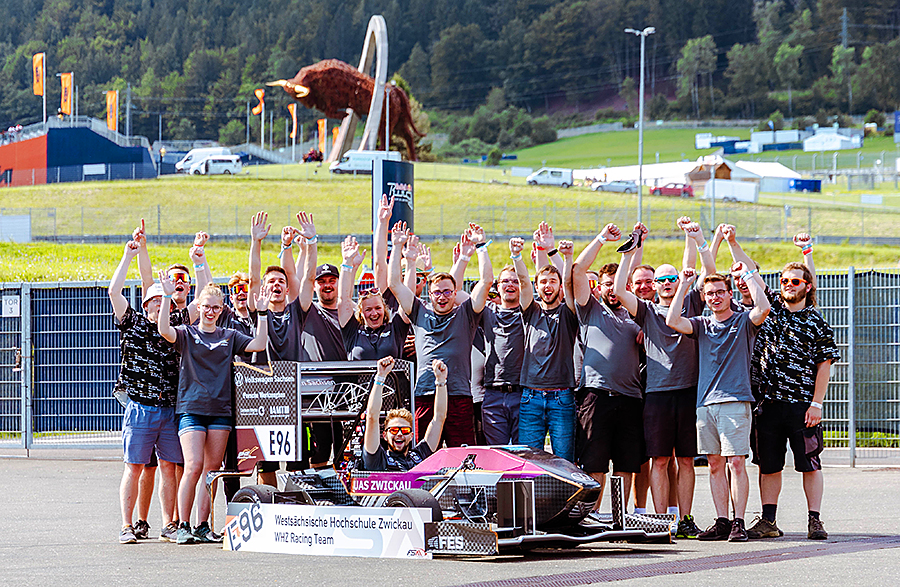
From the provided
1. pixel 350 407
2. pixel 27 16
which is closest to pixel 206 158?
pixel 350 407

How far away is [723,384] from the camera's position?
9.07 metres

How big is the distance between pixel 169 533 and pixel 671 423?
407 cm

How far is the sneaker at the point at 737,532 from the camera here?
29.2 ft

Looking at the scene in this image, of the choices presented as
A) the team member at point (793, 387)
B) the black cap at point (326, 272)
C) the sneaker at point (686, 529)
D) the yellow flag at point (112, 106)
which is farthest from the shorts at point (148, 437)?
the yellow flag at point (112, 106)

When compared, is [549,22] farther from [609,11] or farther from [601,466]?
[601,466]

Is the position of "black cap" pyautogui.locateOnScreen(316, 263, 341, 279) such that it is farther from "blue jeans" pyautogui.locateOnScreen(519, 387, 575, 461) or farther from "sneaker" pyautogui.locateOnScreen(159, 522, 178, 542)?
"sneaker" pyautogui.locateOnScreen(159, 522, 178, 542)

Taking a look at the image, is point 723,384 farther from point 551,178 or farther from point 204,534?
point 551,178

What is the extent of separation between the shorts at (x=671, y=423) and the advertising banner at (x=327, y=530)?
2341mm

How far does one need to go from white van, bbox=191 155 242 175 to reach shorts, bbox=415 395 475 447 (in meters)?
73.0

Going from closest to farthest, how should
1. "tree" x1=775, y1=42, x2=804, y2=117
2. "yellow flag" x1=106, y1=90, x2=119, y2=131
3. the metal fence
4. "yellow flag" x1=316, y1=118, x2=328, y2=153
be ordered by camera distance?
the metal fence, "yellow flag" x1=106, y1=90, x2=119, y2=131, "yellow flag" x1=316, y1=118, x2=328, y2=153, "tree" x1=775, y1=42, x2=804, y2=117

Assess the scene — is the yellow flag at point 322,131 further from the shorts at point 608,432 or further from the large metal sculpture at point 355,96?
the shorts at point 608,432

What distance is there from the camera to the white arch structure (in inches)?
2554

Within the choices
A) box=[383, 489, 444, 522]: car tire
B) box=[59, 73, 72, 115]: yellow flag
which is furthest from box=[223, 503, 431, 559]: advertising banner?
box=[59, 73, 72, 115]: yellow flag

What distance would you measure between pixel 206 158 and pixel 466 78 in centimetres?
11158
